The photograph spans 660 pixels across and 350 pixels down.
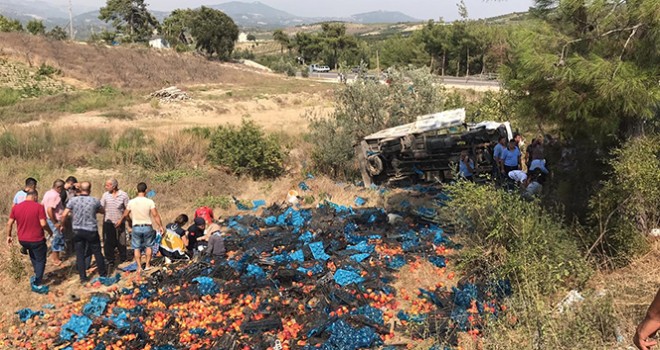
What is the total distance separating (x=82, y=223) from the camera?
6613 mm

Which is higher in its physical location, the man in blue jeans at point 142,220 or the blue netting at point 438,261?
the man in blue jeans at point 142,220

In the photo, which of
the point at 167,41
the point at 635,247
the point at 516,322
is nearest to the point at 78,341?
the point at 516,322

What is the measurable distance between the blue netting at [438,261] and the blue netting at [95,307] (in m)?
4.47

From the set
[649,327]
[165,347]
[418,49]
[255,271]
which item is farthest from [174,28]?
[649,327]

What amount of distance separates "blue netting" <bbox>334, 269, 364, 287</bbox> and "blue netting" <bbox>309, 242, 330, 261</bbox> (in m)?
0.66

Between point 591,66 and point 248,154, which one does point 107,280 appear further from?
point 591,66

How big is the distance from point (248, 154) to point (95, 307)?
21.3 ft

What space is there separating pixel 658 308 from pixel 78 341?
545 cm

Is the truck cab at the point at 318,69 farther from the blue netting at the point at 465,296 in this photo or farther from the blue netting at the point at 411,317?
the blue netting at the point at 411,317

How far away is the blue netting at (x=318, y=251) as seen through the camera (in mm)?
7015

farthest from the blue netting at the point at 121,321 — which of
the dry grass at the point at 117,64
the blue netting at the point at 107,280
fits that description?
the dry grass at the point at 117,64

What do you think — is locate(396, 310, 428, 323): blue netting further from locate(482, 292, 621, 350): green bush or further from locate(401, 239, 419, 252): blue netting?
locate(401, 239, 419, 252): blue netting

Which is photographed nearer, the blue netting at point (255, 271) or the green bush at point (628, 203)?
the green bush at point (628, 203)

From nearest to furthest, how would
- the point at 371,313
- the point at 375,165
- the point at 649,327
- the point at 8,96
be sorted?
the point at 649,327 → the point at 371,313 → the point at 375,165 → the point at 8,96
